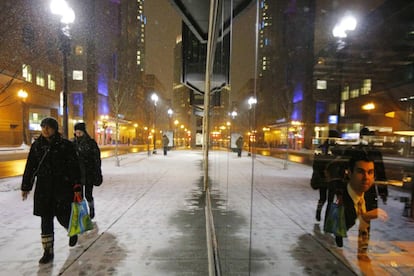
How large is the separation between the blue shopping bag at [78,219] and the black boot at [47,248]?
23 centimetres

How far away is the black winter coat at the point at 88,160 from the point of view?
17.0 feet

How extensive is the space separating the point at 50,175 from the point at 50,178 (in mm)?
39

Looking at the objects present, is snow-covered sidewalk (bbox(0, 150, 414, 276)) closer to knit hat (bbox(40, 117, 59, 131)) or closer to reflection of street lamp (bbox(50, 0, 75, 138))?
knit hat (bbox(40, 117, 59, 131))

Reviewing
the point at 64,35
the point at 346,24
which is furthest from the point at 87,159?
the point at 64,35

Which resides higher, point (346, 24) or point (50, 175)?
point (346, 24)

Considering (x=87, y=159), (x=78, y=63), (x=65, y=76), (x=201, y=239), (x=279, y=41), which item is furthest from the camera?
(x=78, y=63)

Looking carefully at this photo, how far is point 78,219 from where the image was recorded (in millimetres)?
3822

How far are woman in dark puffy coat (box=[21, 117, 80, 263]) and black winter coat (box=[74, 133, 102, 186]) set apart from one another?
1.42m

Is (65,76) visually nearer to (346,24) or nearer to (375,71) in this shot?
(346,24)

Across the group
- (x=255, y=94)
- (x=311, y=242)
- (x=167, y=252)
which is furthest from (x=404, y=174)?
(x=167, y=252)

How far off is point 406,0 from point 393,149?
0.61 m

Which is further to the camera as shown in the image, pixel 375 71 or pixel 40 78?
pixel 40 78

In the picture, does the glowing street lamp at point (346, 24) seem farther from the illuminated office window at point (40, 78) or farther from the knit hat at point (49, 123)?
the illuminated office window at point (40, 78)

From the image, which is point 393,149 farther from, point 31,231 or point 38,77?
point 38,77
